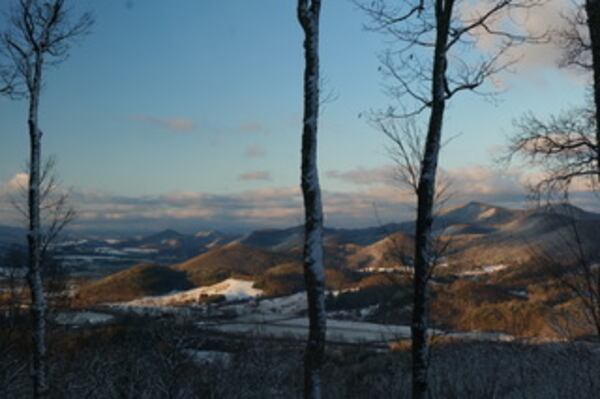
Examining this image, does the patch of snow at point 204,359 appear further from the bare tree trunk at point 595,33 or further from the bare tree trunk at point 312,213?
the bare tree trunk at point 595,33

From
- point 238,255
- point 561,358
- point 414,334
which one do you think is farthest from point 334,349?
point 238,255

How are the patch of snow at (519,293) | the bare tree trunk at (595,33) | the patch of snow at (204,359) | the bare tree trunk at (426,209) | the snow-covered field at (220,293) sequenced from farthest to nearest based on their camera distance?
1. the snow-covered field at (220,293)
2. the patch of snow at (519,293)
3. the patch of snow at (204,359)
4. the bare tree trunk at (595,33)
5. the bare tree trunk at (426,209)

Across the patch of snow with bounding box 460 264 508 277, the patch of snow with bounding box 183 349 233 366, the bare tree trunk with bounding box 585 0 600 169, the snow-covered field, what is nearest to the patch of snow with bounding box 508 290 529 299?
the patch of snow with bounding box 460 264 508 277

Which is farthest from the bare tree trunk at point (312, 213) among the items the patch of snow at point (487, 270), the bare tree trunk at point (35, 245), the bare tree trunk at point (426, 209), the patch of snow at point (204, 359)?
the patch of snow at point (487, 270)

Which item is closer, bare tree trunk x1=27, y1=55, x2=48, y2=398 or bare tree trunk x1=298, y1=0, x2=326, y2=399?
bare tree trunk x1=298, y1=0, x2=326, y2=399

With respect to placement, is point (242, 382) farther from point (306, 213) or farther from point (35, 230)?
point (306, 213)

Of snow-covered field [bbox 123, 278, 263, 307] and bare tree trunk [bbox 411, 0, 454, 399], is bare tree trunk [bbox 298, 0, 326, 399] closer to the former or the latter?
bare tree trunk [bbox 411, 0, 454, 399]

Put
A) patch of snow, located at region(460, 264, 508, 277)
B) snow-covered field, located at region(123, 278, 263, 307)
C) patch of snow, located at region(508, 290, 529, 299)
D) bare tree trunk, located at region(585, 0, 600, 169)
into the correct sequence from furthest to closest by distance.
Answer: snow-covered field, located at region(123, 278, 263, 307), patch of snow, located at region(460, 264, 508, 277), patch of snow, located at region(508, 290, 529, 299), bare tree trunk, located at region(585, 0, 600, 169)
